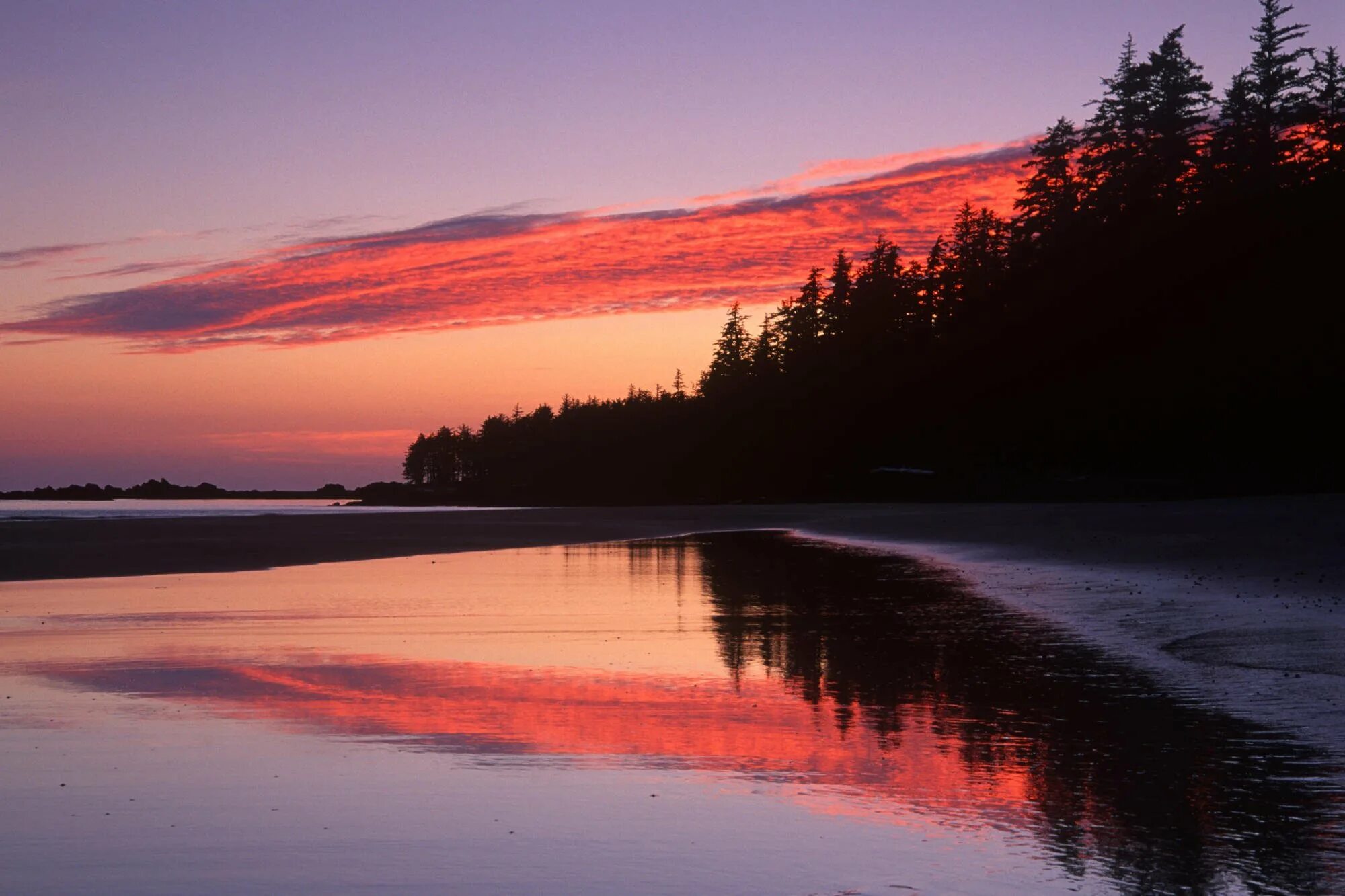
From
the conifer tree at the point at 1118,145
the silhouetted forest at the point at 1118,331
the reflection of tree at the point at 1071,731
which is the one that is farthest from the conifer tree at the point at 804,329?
the reflection of tree at the point at 1071,731

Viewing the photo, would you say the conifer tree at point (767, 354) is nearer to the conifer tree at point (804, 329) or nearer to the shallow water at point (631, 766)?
the conifer tree at point (804, 329)

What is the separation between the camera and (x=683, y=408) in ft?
462

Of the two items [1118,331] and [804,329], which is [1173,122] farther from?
[804,329]

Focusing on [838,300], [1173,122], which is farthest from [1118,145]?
[838,300]

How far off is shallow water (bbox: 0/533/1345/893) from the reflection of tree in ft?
0.13

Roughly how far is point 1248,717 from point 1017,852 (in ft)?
16.7

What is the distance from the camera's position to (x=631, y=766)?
31.7ft

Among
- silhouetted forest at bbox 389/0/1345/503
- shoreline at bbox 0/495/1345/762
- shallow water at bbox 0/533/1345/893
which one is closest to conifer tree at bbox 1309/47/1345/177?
silhouetted forest at bbox 389/0/1345/503

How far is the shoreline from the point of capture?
13695 mm

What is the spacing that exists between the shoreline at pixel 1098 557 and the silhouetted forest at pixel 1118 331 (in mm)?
18027

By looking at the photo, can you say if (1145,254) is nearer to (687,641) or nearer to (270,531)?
(270,531)

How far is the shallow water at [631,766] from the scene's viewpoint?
22.8ft

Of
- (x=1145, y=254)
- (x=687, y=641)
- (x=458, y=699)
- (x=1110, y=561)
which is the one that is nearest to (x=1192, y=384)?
(x=1145, y=254)

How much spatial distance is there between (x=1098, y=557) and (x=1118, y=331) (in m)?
61.6
